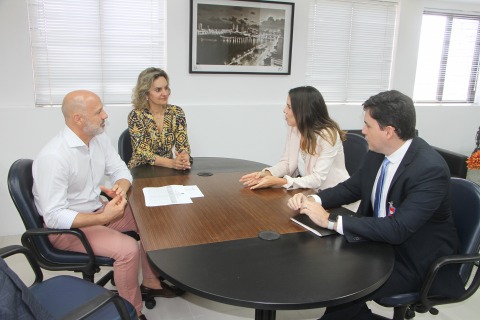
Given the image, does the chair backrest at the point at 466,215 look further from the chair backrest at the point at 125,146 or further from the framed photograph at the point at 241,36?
the framed photograph at the point at 241,36

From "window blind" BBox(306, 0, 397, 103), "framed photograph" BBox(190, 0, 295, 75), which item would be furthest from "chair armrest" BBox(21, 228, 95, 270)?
"window blind" BBox(306, 0, 397, 103)

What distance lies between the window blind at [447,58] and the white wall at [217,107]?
0.20 meters

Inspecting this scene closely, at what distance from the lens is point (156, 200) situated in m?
2.06

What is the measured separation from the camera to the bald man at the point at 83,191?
1.93 metres

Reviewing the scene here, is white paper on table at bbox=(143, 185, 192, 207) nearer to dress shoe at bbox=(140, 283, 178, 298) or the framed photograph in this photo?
dress shoe at bbox=(140, 283, 178, 298)

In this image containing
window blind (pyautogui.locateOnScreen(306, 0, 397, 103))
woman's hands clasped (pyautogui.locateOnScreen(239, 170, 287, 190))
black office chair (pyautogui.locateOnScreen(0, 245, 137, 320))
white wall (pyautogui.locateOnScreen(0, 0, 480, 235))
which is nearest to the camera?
black office chair (pyautogui.locateOnScreen(0, 245, 137, 320))

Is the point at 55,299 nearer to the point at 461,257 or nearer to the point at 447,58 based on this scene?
the point at 461,257

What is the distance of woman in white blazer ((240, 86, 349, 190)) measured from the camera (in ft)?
7.77

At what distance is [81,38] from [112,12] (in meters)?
0.36

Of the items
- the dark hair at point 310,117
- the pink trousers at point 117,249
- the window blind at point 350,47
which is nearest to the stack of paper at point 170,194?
→ the pink trousers at point 117,249

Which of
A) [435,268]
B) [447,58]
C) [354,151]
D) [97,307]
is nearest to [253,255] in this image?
[97,307]

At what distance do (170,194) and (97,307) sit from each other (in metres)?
0.90

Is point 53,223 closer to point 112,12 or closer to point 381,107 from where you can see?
point 381,107

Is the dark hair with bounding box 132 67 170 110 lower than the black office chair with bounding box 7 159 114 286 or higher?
higher
